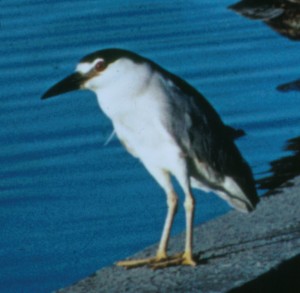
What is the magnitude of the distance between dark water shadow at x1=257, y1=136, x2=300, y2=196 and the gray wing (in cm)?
303

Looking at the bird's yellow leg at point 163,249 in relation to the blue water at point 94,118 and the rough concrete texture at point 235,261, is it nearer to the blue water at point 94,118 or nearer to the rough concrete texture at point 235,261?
the rough concrete texture at point 235,261

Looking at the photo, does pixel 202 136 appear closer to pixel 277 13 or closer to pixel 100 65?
pixel 100 65

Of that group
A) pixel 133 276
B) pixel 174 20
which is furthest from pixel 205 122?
pixel 174 20

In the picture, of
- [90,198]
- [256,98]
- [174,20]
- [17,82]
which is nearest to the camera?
[90,198]

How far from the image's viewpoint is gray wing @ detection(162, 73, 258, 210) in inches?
242

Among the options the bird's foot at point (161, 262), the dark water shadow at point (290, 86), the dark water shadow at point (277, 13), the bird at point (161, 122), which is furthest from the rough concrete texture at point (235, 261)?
the dark water shadow at point (277, 13)

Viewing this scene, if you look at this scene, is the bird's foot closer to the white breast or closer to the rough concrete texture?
the rough concrete texture

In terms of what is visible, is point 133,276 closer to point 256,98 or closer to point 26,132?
point 26,132

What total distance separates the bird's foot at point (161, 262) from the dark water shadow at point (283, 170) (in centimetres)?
330

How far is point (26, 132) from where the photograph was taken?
11.9 metres

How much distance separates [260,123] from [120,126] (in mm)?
5612

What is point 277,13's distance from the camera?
14609 millimetres

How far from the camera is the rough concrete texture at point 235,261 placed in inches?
228

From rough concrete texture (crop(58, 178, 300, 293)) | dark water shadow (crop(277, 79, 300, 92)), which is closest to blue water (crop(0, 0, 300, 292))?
dark water shadow (crop(277, 79, 300, 92))
